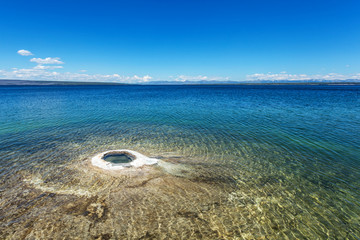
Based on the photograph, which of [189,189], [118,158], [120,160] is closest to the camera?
[189,189]

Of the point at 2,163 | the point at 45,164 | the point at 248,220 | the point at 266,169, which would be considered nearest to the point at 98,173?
the point at 45,164

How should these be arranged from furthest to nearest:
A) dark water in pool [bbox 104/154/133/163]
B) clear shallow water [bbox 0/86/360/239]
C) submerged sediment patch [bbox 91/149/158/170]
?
dark water in pool [bbox 104/154/133/163] < submerged sediment patch [bbox 91/149/158/170] < clear shallow water [bbox 0/86/360/239]

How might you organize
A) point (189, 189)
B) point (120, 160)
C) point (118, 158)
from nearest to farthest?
point (189, 189), point (120, 160), point (118, 158)

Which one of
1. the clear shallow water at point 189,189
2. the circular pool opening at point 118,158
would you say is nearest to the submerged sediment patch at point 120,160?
the circular pool opening at point 118,158

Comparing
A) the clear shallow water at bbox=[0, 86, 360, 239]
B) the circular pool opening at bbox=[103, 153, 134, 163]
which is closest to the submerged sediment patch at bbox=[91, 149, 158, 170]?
the circular pool opening at bbox=[103, 153, 134, 163]

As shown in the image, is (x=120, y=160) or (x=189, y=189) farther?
(x=120, y=160)

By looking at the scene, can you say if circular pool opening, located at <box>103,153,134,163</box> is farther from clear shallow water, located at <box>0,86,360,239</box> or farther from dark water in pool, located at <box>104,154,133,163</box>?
clear shallow water, located at <box>0,86,360,239</box>

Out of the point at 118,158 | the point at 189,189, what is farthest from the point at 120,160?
the point at 189,189

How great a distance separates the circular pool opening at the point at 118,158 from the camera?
11994 mm

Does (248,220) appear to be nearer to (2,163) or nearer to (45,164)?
(45,164)

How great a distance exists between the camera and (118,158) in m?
12.4

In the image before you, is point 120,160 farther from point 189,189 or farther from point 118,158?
point 189,189

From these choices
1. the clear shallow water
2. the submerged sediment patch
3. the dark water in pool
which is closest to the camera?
the clear shallow water

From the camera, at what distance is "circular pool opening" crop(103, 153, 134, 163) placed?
11994 millimetres
